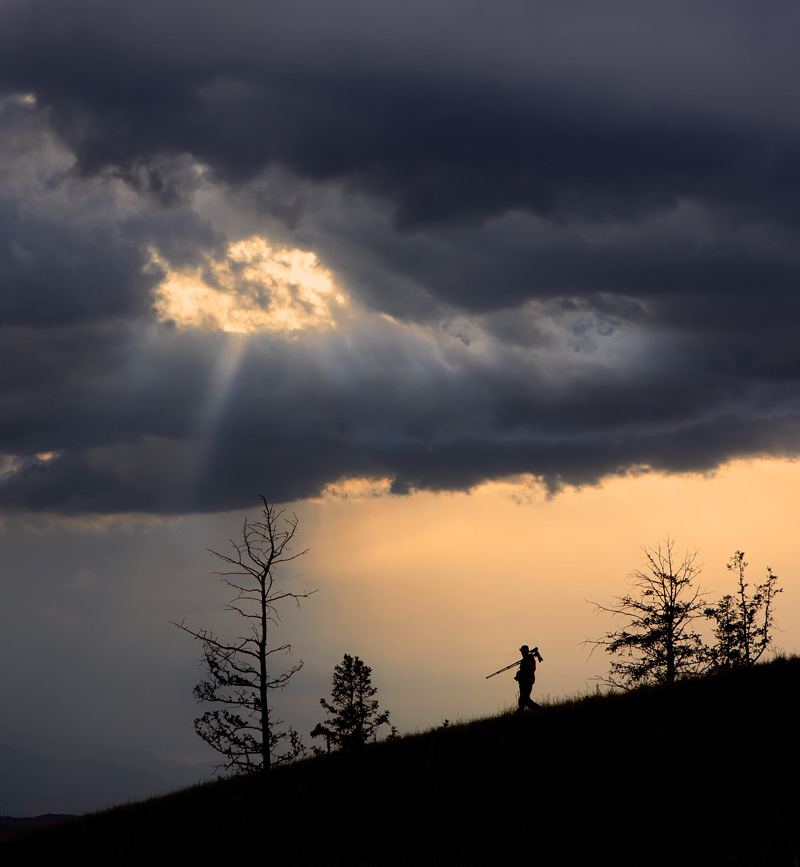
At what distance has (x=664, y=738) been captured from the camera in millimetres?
17281

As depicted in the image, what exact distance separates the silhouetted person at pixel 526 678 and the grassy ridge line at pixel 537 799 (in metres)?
0.43

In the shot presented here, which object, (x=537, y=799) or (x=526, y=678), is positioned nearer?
(x=537, y=799)

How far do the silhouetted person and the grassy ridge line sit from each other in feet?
1.41

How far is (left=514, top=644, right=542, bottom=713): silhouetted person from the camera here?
20.8 metres

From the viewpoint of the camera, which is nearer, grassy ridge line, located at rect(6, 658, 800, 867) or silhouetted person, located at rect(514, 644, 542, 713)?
grassy ridge line, located at rect(6, 658, 800, 867)

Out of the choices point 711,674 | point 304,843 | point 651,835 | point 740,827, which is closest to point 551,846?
point 651,835

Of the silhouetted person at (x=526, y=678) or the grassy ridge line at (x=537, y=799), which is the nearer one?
the grassy ridge line at (x=537, y=799)

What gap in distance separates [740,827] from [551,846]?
301 centimetres

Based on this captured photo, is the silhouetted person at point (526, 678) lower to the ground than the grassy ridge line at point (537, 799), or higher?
higher

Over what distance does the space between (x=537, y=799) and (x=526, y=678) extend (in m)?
4.95

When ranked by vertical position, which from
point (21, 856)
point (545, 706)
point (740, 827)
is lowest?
point (21, 856)

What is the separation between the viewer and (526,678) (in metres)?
20.8

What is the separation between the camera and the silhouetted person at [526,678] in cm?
2081

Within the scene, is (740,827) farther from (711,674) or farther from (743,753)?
(711,674)
